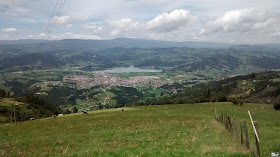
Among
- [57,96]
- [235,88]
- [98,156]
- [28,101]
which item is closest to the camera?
[98,156]

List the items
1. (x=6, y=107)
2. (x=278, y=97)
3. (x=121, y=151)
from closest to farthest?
(x=121, y=151) < (x=6, y=107) < (x=278, y=97)

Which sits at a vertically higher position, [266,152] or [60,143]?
[266,152]

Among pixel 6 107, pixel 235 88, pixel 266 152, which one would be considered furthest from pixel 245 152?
pixel 235 88

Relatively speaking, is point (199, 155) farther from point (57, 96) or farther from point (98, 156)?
point (57, 96)

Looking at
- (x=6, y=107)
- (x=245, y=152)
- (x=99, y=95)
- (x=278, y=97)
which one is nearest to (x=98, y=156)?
(x=245, y=152)

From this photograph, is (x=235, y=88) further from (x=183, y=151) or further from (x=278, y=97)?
(x=183, y=151)

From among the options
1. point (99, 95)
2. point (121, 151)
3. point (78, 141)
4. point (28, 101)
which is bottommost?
point (99, 95)

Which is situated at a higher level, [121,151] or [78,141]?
[121,151]

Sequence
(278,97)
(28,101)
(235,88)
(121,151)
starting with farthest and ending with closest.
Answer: (235,88), (278,97), (28,101), (121,151)

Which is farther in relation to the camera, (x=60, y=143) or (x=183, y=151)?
(x=60, y=143)
